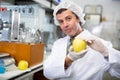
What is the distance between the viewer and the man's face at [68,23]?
1307 mm

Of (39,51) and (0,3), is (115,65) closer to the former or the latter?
(39,51)

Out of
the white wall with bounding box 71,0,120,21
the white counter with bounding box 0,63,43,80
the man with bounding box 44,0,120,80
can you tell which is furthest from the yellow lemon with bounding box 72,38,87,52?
the white wall with bounding box 71,0,120,21

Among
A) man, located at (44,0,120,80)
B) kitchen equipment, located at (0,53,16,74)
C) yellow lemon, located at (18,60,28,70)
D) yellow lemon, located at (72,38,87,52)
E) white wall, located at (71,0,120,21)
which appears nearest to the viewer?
yellow lemon, located at (72,38,87,52)

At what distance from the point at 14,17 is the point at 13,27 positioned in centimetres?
10

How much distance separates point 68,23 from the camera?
4.29ft

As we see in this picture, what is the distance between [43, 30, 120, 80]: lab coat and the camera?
1279mm

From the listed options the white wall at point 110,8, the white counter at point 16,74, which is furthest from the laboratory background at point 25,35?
the white wall at point 110,8

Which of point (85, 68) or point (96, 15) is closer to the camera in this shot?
point (85, 68)

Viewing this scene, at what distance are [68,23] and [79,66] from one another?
329 mm

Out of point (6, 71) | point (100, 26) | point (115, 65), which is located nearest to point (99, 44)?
point (115, 65)

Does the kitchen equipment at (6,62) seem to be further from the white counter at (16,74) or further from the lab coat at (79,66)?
the lab coat at (79,66)

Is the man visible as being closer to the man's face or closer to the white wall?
the man's face

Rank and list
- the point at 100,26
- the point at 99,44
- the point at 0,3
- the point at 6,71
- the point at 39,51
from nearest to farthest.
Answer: the point at 99,44, the point at 6,71, the point at 39,51, the point at 0,3, the point at 100,26

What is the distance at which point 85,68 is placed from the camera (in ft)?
4.52
